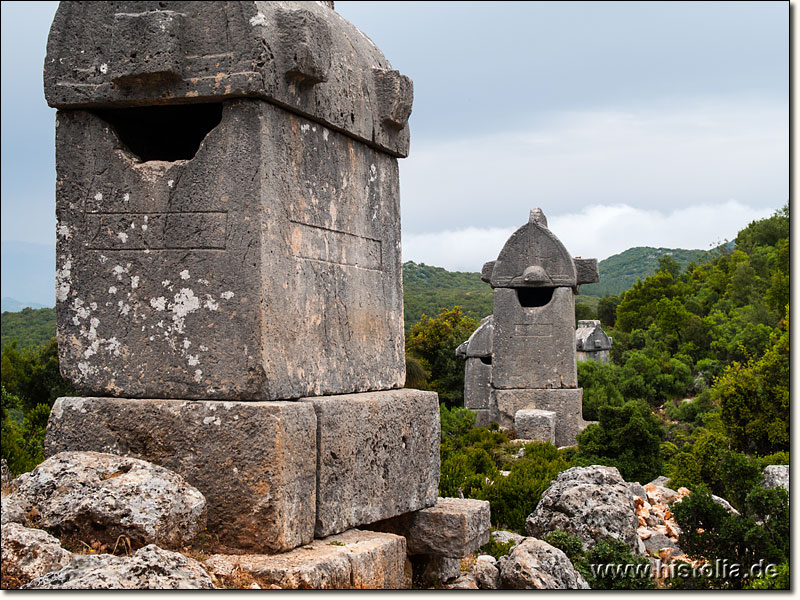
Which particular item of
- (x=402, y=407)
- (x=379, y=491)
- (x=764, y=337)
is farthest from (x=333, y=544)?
(x=764, y=337)

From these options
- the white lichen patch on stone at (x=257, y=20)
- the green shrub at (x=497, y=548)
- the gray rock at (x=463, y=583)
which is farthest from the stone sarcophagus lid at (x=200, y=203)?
the green shrub at (x=497, y=548)

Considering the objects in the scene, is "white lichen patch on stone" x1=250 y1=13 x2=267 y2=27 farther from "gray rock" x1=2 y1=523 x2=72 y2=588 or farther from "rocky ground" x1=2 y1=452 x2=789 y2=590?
"gray rock" x1=2 y1=523 x2=72 y2=588

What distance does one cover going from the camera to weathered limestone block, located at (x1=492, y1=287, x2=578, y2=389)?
1352 centimetres

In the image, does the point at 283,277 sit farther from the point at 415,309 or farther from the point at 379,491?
the point at 415,309

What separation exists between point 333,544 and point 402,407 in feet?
3.12

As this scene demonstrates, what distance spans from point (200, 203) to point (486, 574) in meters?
2.55

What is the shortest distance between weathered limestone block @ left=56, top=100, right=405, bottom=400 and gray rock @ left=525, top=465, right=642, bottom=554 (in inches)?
88.2

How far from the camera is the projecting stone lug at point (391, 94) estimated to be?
5.20 metres

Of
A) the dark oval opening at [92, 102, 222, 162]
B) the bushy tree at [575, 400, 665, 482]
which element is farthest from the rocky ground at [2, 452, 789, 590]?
the bushy tree at [575, 400, 665, 482]

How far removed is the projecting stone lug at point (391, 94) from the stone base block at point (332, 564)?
2.13 m

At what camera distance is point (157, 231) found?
14.2 ft

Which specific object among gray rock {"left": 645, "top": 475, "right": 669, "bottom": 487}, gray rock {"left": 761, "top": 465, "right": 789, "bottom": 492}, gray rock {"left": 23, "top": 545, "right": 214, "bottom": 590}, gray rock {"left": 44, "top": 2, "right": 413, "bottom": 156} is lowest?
Result: gray rock {"left": 645, "top": 475, "right": 669, "bottom": 487}

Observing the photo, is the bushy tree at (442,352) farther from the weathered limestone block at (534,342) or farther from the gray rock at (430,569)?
the gray rock at (430,569)

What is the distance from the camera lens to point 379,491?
4.87 m
